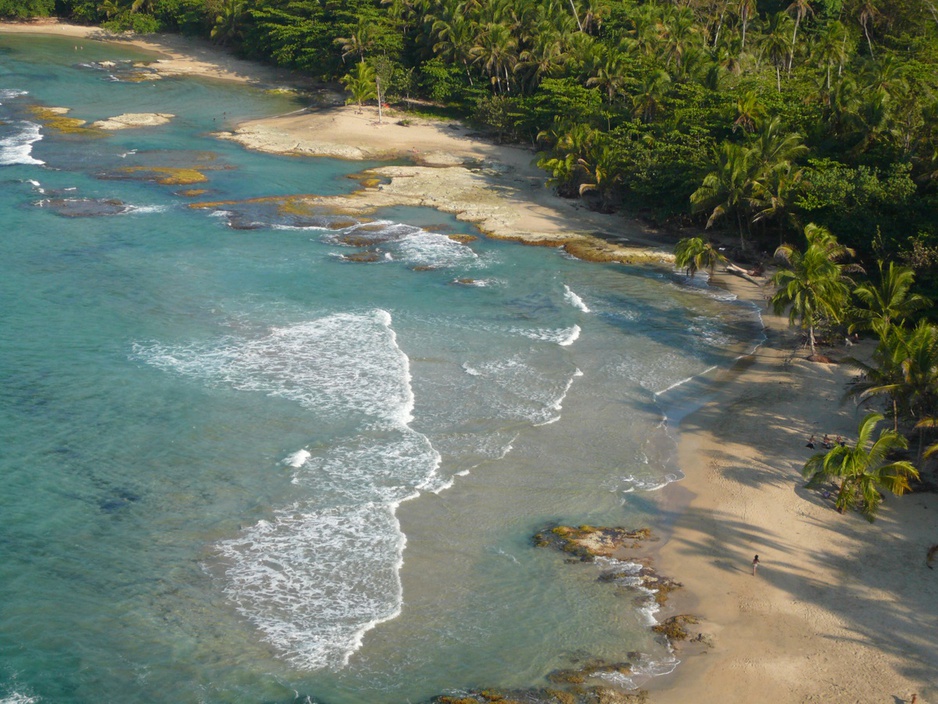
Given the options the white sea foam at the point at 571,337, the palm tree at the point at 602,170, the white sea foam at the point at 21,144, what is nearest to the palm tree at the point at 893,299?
the white sea foam at the point at 571,337

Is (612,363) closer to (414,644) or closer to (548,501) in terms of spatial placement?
(548,501)

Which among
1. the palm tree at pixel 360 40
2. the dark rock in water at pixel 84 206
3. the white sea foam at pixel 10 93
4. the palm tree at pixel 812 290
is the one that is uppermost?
the palm tree at pixel 360 40

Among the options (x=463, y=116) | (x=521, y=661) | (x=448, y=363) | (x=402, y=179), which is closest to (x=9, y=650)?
(x=521, y=661)

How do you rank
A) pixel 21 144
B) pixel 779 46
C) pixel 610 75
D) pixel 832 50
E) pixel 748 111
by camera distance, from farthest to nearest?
pixel 21 144 → pixel 779 46 → pixel 610 75 → pixel 832 50 → pixel 748 111

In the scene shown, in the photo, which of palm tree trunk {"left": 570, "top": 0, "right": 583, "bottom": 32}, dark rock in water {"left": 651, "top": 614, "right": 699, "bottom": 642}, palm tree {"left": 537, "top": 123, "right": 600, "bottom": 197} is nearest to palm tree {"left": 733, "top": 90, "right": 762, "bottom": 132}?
palm tree {"left": 537, "top": 123, "right": 600, "bottom": 197}

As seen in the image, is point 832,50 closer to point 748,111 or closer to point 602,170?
point 748,111

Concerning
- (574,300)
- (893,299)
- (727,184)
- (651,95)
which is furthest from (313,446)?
(651,95)

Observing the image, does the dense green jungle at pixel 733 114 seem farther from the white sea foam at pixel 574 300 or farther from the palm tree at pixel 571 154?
the white sea foam at pixel 574 300
